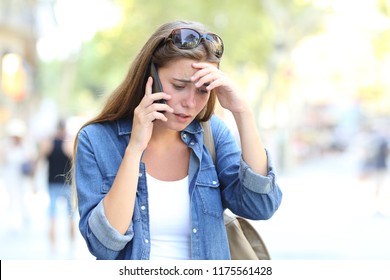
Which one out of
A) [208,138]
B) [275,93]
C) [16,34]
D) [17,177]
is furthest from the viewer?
[16,34]

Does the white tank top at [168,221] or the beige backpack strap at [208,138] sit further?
the beige backpack strap at [208,138]

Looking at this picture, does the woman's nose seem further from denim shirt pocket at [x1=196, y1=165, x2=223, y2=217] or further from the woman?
denim shirt pocket at [x1=196, y1=165, x2=223, y2=217]

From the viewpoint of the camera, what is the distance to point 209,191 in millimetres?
2436

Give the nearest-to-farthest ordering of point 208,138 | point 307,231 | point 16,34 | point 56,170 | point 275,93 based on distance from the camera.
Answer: point 208,138, point 56,170, point 307,231, point 275,93, point 16,34

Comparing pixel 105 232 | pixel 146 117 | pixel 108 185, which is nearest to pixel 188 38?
pixel 146 117

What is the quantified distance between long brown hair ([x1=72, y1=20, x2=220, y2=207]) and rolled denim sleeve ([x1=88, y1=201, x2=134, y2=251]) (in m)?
0.28

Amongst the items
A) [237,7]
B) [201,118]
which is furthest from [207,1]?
[201,118]

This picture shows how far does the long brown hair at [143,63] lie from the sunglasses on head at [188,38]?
0.01m

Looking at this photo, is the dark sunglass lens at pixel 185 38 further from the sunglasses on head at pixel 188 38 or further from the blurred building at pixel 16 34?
the blurred building at pixel 16 34

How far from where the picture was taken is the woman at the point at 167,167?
231 centimetres

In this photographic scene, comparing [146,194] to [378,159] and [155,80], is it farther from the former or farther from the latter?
[378,159]

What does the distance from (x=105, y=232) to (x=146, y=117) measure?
36 cm

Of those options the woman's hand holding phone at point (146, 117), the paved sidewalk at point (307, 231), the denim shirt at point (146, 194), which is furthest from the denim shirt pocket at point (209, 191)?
the paved sidewalk at point (307, 231)

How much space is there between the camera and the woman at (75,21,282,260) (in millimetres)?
2309
